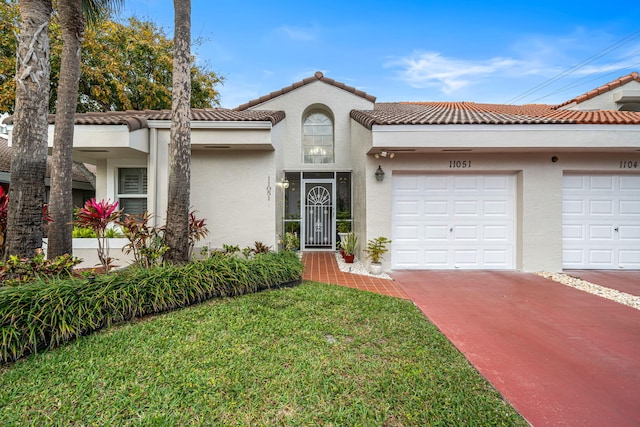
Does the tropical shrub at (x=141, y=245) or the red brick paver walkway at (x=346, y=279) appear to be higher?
the tropical shrub at (x=141, y=245)

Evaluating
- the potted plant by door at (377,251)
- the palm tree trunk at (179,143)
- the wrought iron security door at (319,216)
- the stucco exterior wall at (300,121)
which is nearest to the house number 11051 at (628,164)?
the potted plant by door at (377,251)

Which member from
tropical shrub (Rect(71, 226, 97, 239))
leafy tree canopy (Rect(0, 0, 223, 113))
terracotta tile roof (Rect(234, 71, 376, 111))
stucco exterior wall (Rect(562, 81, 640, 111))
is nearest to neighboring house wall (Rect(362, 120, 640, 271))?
stucco exterior wall (Rect(562, 81, 640, 111))

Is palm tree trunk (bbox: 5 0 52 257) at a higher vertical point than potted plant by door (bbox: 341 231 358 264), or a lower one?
higher

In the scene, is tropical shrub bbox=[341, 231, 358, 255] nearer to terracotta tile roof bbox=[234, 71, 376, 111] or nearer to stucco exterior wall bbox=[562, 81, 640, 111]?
terracotta tile roof bbox=[234, 71, 376, 111]

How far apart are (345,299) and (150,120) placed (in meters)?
7.69

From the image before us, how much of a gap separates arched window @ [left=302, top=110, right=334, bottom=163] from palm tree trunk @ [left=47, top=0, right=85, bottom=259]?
25.7 feet

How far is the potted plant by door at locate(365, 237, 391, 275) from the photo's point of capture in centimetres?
808

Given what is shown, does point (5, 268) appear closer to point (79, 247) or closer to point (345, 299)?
point (79, 247)

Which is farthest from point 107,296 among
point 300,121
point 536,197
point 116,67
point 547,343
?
point 116,67

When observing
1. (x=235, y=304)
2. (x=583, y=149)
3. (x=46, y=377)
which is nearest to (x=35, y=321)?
(x=46, y=377)

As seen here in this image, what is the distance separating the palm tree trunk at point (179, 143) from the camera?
5992 mm

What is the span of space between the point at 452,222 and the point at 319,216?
535 cm

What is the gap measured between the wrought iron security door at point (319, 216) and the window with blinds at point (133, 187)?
6059 mm

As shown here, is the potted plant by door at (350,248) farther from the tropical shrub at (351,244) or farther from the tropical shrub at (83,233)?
the tropical shrub at (83,233)
